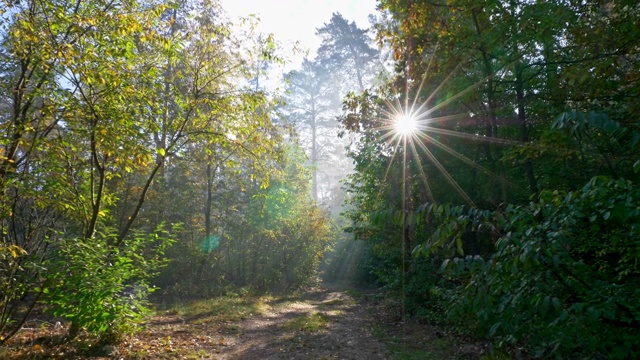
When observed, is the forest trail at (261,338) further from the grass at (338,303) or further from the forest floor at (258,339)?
the grass at (338,303)

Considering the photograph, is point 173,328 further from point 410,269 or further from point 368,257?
point 368,257

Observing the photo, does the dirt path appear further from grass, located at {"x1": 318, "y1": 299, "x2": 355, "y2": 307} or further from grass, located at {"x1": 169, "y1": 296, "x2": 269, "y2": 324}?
grass, located at {"x1": 318, "y1": 299, "x2": 355, "y2": 307}

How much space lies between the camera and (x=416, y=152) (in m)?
11.3

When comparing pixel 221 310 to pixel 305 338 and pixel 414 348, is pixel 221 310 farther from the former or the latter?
pixel 414 348

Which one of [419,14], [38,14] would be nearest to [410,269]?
[419,14]

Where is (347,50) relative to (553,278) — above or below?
above

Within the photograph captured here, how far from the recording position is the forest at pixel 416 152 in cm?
282

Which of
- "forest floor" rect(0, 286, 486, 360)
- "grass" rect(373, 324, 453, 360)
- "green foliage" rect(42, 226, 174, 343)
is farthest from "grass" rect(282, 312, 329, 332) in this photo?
"green foliage" rect(42, 226, 174, 343)

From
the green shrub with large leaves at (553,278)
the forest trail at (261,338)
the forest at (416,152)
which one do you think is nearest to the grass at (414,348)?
the forest trail at (261,338)

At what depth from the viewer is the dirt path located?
7648 mm

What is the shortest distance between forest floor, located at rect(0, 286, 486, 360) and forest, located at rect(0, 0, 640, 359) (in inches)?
12.9

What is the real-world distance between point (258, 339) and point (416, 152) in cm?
674

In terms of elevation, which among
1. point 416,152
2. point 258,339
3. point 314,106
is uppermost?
point 314,106

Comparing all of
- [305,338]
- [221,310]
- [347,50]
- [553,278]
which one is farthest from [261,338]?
[347,50]
